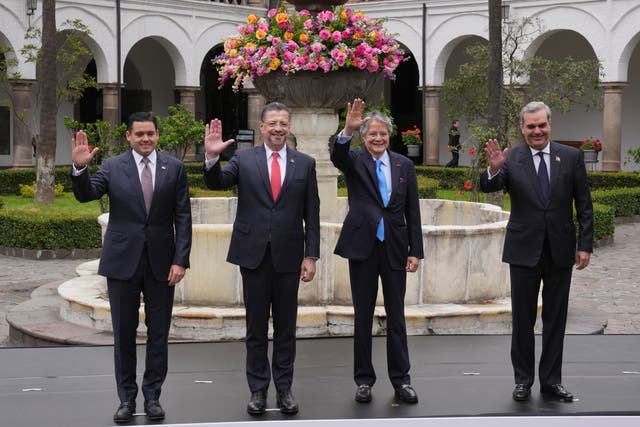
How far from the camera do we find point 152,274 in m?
4.98

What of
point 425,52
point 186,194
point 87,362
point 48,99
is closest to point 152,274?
point 186,194

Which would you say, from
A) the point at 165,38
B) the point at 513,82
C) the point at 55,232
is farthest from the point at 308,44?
the point at 165,38

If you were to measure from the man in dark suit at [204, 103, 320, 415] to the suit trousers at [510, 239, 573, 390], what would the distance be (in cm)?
107

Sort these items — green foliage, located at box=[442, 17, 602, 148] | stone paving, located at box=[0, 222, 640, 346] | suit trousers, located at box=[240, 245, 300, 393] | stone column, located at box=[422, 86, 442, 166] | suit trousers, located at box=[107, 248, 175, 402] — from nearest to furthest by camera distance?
suit trousers, located at box=[107, 248, 175, 402]
suit trousers, located at box=[240, 245, 300, 393]
stone paving, located at box=[0, 222, 640, 346]
green foliage, located at box=[442, 17, 602, 148]
stone column, located at box=[422, 86, 442, 166]

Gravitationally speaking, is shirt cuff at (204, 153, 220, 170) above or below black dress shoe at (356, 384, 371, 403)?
above

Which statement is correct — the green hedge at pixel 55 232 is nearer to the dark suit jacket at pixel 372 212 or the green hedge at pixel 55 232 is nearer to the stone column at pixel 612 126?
the dark suit jacket at pixel 372 212

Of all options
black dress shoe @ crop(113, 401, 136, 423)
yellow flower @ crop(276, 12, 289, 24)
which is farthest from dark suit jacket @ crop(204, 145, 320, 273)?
yellow flower @ crop(276, 12, 289, 24)

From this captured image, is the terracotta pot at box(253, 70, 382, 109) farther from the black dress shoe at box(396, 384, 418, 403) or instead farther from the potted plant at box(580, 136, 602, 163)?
the potted plant at box(580, 136, 602, 163)

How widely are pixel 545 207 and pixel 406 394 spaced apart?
1.16 meters

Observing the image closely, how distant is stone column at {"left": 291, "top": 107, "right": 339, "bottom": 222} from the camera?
8617 millimetres

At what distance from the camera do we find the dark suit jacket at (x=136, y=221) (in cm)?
496

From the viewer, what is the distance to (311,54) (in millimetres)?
7961

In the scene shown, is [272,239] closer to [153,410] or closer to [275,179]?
[275,179]

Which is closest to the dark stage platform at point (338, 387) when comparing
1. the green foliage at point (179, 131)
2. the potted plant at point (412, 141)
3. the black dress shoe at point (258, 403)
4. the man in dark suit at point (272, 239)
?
the black dress shoe at point (258, 403)
